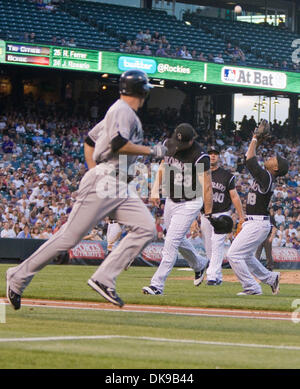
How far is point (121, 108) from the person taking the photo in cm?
798

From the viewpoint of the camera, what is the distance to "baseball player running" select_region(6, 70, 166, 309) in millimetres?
7898

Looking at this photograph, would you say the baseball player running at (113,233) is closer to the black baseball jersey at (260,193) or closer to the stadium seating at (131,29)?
the black baseball jersey at (260,193)

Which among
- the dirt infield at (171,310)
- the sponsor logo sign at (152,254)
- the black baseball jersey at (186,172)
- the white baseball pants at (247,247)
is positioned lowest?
the sponsor logo sign at (152,254)

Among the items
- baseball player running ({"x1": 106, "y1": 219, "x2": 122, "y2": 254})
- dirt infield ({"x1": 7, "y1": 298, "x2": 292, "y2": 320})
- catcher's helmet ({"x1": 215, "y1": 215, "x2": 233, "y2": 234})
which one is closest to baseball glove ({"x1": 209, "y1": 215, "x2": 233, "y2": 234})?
catcher's helmet ({"x1": 215, "y1": 215, "x2": 233, "y2": 234})

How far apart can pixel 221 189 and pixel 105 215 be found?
706 centimetres

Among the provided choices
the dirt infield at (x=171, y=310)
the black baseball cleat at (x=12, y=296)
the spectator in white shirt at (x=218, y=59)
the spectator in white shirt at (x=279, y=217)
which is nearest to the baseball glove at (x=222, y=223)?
the dirt infield at (x=171, y=310)

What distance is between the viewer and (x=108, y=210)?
797 cm

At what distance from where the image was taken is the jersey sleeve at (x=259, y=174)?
1199 centimetres

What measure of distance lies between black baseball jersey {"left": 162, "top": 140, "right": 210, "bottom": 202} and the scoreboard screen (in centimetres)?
2146

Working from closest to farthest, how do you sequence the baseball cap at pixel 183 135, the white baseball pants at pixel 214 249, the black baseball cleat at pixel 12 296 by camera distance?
the black baseball cleat at pixel 12 296 → the baseball cap at pixel 183 135 → the white baseball pants at pixel 214 249

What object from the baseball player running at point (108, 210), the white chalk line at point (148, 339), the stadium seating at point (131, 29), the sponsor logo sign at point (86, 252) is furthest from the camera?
the stadium seating at point (131, 29)

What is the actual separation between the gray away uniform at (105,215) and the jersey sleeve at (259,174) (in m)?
4.07

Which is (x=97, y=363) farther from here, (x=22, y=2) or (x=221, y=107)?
(x=221, y=107)

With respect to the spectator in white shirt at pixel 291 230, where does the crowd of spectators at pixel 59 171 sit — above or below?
above
